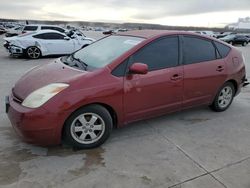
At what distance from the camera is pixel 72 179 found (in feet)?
9.93

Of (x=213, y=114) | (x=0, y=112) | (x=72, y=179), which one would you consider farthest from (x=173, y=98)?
(x=0, y=112)

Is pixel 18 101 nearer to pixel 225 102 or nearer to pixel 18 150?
pixel 18 150

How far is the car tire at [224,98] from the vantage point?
5.15m

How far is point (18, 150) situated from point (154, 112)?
195cm

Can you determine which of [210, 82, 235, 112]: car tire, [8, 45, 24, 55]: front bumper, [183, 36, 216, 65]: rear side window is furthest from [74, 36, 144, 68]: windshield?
[8, 45, 24, 55]: front bumper

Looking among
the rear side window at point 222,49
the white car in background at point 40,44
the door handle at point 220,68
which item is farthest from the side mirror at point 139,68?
the white car in background at point 40,44

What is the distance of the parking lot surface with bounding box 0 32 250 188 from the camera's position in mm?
3023

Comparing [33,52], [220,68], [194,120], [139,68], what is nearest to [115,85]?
[139,68]

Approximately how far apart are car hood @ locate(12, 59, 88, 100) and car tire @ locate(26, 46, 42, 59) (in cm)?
958

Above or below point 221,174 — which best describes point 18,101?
above

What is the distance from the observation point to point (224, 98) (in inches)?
208

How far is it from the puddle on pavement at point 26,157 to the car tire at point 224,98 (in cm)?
252

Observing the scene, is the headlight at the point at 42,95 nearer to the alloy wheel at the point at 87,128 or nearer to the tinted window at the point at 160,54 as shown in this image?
Result: the alloy wheel at the point at 87,128

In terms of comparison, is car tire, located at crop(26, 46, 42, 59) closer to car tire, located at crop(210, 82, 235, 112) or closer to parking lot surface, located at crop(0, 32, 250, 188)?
parking lot surface, located at crop(0, 32, 250, 188)
